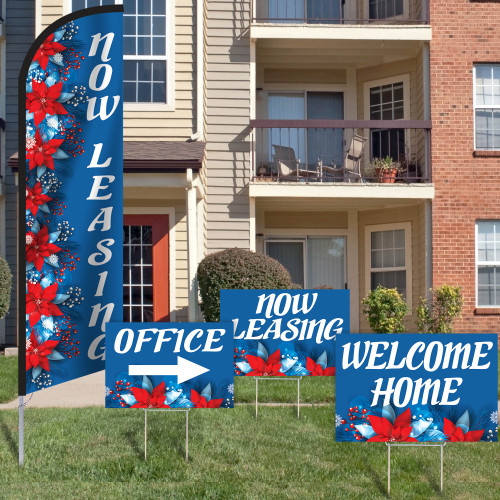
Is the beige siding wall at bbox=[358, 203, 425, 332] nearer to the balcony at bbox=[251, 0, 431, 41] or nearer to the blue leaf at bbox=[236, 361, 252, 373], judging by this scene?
the balcony at bbox=[251, 0, 431, 41]

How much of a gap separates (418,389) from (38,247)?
3158mm

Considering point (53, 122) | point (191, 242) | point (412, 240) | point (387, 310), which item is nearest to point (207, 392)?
point (53, 122)

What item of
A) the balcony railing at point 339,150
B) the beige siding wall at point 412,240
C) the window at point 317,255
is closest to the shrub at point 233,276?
the balcony railing at point 339,150

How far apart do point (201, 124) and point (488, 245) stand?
243 inches

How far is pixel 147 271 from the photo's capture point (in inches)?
580

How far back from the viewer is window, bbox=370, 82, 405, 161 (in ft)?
56.6

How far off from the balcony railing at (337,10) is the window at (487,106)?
1.91 meters

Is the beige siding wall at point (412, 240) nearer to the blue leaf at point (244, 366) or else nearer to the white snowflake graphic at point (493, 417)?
the blue leaf at point (244, 366)

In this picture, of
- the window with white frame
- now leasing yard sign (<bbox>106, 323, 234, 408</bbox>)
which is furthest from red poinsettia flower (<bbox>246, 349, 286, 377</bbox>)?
the window with white frame

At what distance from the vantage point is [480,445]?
23.4 feet

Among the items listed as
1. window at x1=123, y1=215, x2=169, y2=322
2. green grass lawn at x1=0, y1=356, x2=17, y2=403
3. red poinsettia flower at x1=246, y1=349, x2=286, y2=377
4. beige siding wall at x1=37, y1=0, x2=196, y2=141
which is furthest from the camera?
window at x1=123, y1=215, x2=169, y2=322

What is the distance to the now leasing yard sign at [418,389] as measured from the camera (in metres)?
5.83

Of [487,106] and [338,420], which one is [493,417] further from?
[487,106]

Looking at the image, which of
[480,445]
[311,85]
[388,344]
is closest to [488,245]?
[311,85]
